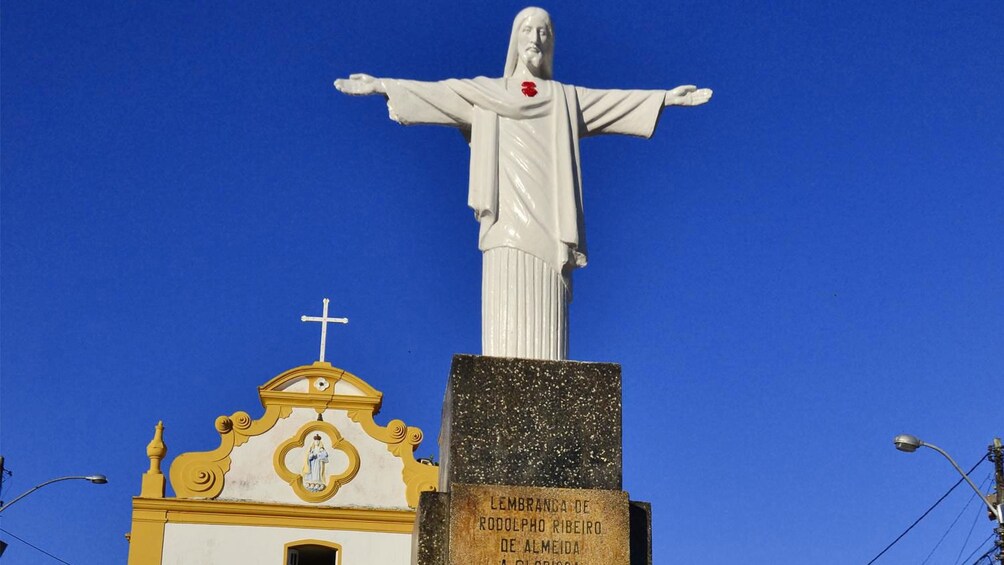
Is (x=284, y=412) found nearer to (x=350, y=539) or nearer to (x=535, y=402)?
(x=350, y=539)

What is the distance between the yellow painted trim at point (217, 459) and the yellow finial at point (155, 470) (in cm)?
25

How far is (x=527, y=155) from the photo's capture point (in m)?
8.38

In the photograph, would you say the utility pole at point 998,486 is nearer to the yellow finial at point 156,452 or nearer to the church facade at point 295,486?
the church facade at point 295,486

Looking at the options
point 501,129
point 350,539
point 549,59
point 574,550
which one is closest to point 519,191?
point 501,129

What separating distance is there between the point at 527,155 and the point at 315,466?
53.1 feet

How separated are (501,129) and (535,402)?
6.03ft

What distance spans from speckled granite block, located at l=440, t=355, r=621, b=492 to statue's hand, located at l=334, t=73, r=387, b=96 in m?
1.94

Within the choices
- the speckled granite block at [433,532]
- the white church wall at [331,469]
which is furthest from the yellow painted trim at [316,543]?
the speckled granite block at [433,532]

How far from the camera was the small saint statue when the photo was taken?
928 inches

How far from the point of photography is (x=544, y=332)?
7969 millimetres

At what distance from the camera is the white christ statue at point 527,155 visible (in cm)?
804

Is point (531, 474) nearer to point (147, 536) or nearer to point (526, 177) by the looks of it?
point (526, 177)

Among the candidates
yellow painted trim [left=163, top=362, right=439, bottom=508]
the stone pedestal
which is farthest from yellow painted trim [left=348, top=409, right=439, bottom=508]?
the stone pedestal

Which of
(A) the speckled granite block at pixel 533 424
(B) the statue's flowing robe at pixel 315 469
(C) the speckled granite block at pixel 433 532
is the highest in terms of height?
(B) the statue's flowing robe at pixel 315 469
